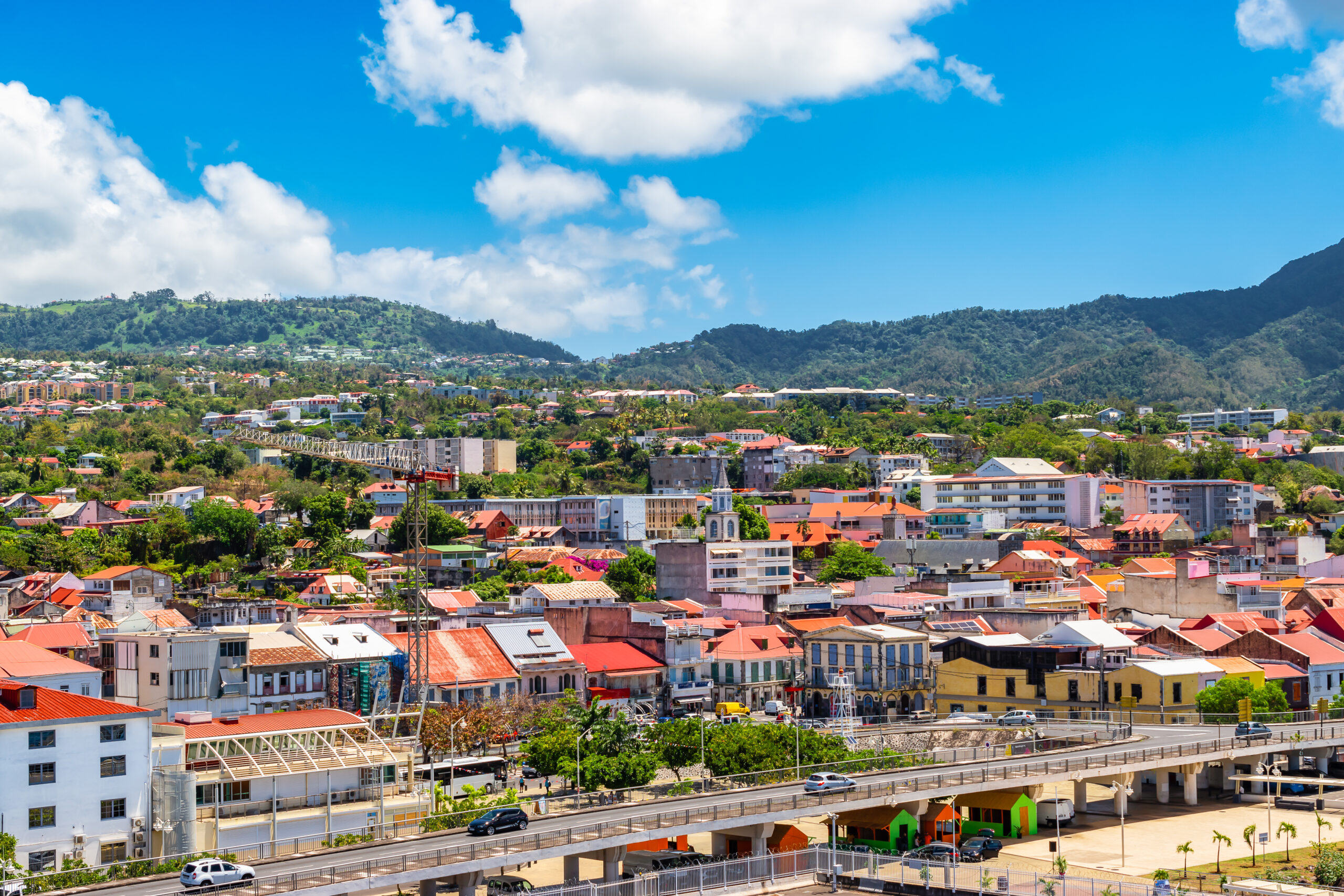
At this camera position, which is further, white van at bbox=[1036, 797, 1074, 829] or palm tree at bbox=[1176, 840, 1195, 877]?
white van at bbox=[1036, 797, 1074, 829]

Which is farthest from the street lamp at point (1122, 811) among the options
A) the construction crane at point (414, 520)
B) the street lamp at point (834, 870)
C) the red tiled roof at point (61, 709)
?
the red tiled roof at point (61, 709)

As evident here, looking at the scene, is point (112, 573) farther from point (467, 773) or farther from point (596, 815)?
point (596, 815)

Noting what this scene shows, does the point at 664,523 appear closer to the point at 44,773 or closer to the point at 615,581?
the point at 615,581

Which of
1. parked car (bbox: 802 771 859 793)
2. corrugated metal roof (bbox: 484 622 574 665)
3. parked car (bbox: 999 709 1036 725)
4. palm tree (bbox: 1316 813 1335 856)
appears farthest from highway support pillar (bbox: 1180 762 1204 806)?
corrugated metal roof (bbox: 484 622 574 665)

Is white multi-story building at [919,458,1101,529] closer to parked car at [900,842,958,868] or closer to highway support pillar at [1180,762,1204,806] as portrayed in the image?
highway support pillar at [1180,762,1204,806]

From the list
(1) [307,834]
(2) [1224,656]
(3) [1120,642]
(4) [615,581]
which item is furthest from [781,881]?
(4) [615,581]

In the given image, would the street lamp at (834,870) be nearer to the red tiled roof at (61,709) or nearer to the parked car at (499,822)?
the parked car at (499,822)
